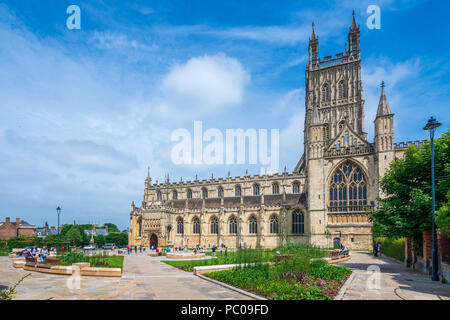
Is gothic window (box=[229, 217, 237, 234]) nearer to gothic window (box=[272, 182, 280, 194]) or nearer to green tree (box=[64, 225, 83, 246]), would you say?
gothic window (box=[272, 182, 280, 194])

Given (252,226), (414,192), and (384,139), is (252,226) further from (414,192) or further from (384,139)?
(414,192)

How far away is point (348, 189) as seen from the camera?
41500mm

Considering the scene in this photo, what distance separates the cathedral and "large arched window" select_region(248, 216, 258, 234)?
15 centimetres

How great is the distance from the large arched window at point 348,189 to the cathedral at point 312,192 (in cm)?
12

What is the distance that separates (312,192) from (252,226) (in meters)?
11.2

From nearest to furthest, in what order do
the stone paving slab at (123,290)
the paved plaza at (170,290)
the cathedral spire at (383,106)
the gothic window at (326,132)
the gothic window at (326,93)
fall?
the stone paving slab at (123,290), the paved plaza at (170,290), the cathedral spire at (383,106), the gothic window at (326,132), the gothic window at (326,93)

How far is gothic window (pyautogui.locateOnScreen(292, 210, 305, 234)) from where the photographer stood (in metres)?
44.5

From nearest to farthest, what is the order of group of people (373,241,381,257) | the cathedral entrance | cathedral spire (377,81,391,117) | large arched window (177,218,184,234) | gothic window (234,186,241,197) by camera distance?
1. group of people (373,241,381,257)
2. cathedral spire (377,81,391,117)
3. the cathedral entrance
4. large arched window (177,218,184,234)
5. gothic window (234,186,241,197)

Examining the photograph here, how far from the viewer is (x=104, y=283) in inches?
539

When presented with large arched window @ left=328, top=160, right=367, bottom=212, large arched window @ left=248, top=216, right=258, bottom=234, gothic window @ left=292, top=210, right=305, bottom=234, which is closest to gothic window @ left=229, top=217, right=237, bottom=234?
large arched window @ left=248, top=216, right=258, bottom=234

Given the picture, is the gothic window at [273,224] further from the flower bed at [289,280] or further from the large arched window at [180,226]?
the flower bed at [289,280]

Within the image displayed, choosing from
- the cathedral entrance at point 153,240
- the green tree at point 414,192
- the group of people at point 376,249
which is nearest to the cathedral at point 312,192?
the cathedral entrance at point 153,240

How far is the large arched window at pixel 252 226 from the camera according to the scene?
48.1m
